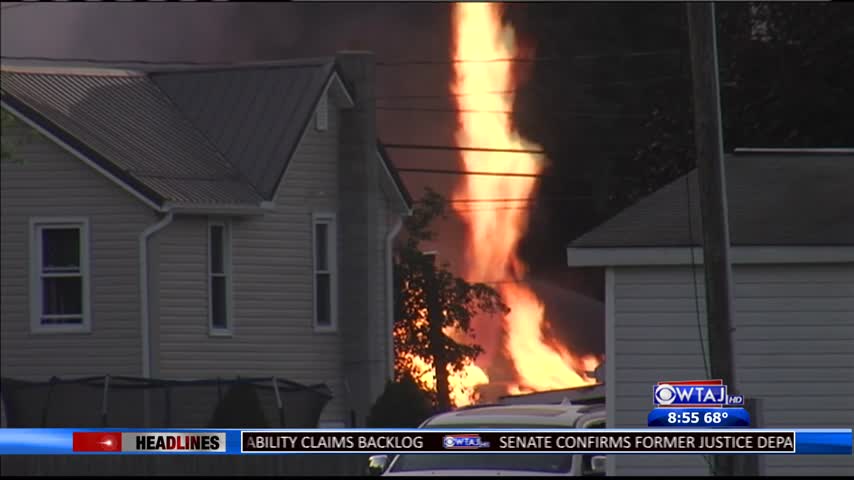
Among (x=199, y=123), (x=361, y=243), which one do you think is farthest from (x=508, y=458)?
(x=199, y=123)

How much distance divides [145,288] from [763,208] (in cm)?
601

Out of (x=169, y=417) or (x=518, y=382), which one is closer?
(x=518, y=382)

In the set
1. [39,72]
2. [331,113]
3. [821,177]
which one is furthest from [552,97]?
[39,72]

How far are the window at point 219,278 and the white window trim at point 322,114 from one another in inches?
62.7

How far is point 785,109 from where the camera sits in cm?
1165

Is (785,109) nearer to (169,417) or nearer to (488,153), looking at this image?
(488,153)

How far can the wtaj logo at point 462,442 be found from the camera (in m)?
7.17

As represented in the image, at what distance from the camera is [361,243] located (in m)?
14.2

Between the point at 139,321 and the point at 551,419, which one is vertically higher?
the point at 139,321

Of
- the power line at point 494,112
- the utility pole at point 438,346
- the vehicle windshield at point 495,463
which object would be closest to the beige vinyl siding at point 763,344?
→ the vehicle windshield at point 495,463

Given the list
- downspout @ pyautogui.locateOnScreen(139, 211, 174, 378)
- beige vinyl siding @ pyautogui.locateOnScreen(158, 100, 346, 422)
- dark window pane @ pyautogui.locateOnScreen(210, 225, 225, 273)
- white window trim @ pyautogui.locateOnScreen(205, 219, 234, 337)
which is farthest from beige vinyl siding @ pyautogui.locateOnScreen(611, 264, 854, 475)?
downspout @ pyautogui.locateOnScreen(139, 211, 174, 378)

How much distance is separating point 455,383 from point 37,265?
5754 mm

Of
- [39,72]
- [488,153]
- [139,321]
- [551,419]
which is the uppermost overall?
[39,72]

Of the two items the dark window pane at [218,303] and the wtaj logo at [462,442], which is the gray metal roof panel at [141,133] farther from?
the wtaj logo at [462,442]
